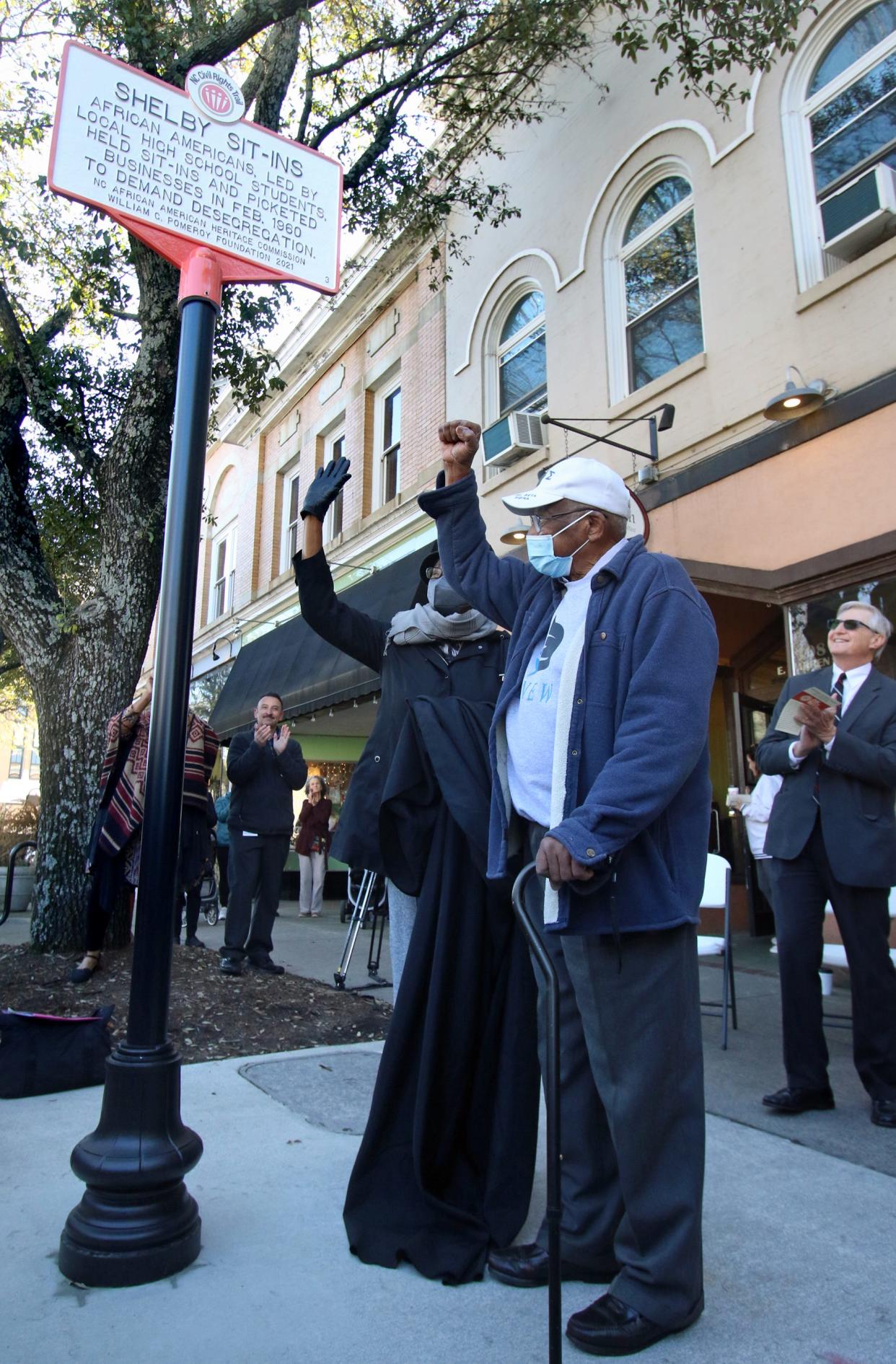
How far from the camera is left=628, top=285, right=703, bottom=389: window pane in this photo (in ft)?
29.1

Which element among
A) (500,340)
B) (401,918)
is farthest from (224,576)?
(401,918)

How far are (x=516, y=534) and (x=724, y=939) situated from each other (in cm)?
534

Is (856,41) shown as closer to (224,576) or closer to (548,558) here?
(548,558)

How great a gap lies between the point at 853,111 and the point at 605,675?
7.61 metres

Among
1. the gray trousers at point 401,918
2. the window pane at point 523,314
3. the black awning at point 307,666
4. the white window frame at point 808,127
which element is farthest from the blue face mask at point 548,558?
the window pane at point 523,314

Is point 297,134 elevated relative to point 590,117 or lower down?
lower down

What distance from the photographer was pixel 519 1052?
98.0 inches

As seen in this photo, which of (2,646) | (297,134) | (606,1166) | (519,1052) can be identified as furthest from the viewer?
(2,646)

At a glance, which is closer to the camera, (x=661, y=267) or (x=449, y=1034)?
(x=449, y=1034)

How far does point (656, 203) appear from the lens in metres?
9.45

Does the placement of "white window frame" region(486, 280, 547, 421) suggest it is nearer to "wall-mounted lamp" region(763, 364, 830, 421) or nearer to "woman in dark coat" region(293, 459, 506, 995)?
"wall-mounted lamp" region(763, 364, 830, 421)

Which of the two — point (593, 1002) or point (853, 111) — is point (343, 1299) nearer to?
point (593, 1002)

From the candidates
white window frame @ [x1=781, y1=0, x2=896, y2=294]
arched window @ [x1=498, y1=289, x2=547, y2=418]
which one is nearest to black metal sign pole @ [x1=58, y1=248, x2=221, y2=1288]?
A: white window frame @ [x1=781, y1=0, x2=896, y2=294]

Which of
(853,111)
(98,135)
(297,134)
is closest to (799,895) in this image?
(98,135)
